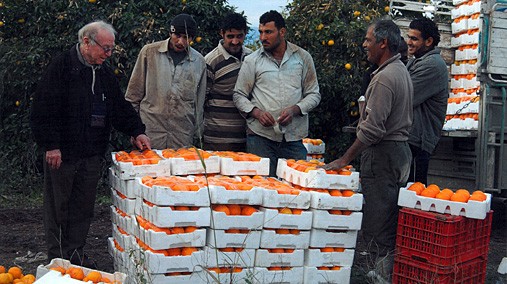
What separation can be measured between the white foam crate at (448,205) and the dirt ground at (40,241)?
857 mm

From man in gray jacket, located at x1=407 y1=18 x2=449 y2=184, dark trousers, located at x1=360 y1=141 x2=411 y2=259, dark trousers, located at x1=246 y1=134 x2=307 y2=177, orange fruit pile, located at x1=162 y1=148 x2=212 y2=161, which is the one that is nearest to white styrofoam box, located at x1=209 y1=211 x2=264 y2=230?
orange fruit pile, located at x1=162 y1=148 x2=212 y2=161

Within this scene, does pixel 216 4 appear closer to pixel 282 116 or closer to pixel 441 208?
pixel 282 116

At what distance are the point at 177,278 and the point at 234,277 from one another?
15.7 inches

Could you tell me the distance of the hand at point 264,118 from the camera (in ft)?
21.2

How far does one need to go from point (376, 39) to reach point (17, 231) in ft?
15.0

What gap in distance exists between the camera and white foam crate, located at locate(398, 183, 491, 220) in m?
5.36

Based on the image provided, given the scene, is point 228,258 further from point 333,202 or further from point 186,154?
point 186,154

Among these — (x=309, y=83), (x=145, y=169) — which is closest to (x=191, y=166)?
(x=145, y=169)

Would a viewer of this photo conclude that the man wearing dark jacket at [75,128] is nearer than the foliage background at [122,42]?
Yes

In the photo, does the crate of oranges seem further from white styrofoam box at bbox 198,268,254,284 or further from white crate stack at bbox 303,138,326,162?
white crate stack at bbox 303,138,326,162

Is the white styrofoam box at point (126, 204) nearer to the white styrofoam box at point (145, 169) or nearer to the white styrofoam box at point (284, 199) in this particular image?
the white styrofoam box at point (145, 169)

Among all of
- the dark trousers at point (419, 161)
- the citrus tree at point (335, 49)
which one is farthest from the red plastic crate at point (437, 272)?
the citrus tree at point (335, 49)

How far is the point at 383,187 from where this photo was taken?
18.9ft

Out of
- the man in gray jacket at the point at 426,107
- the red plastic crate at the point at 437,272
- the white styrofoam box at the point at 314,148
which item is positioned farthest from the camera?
the white styrofoam box at the point at 314,148
